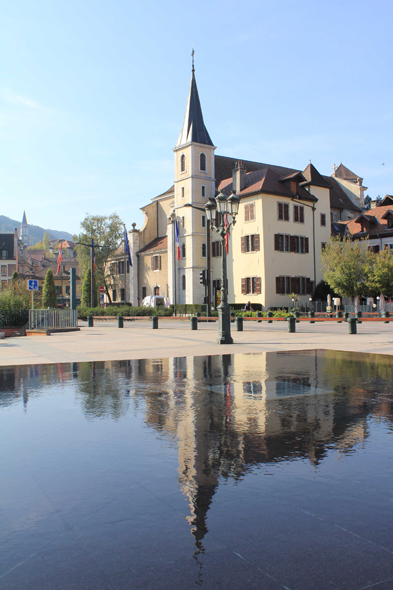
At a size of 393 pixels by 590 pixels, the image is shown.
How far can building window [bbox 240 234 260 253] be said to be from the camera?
4975 cm

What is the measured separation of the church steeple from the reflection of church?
4913 cm

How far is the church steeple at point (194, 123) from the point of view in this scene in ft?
190

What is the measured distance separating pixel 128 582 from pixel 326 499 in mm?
1625

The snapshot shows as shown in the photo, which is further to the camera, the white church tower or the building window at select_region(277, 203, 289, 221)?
the white church tower

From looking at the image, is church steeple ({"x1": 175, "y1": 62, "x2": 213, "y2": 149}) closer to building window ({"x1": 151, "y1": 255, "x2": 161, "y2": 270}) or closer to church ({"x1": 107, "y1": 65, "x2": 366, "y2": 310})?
church ({"x1": 107, "y1": 65, "x2": 366, "y2": 310})

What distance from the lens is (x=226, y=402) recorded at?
7297mm

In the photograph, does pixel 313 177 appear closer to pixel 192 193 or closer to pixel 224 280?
pixel 192 193

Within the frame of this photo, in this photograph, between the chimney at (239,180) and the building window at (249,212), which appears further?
the chimney at (239,180)

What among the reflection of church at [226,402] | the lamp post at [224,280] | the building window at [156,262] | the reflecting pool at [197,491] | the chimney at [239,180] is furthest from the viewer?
the building window at [156,262]

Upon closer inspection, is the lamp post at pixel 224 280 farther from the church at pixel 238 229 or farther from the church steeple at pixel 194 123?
the church steeple at pixel 194 123

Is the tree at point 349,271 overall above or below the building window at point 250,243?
below

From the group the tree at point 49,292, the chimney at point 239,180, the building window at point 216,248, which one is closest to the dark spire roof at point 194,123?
the chimney at point 239,180

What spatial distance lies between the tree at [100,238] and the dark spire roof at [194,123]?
1795 cm

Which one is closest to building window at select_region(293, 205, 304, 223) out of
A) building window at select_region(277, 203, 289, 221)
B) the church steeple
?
building window at select_region(277, 203, 289, 221)
